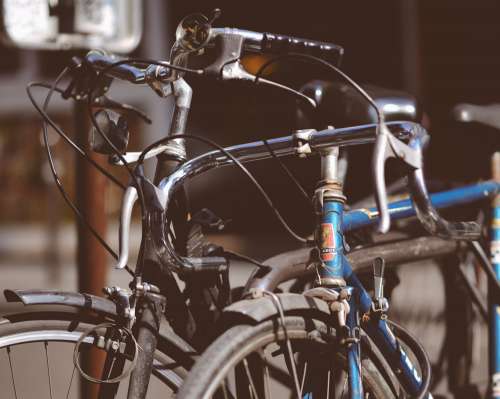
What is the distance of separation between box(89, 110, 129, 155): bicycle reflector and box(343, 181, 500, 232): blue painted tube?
0.72 meters

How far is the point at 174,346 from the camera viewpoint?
1910 mm

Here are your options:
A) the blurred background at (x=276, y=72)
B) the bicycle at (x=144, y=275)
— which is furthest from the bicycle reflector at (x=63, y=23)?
the blurred background at (x=276, y=72)

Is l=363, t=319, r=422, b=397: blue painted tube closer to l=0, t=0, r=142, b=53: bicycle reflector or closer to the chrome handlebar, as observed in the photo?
the chrome handlebar

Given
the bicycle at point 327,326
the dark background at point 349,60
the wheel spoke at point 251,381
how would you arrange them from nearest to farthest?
the bicycle at point 327,326 → the wheel spoke at point 251,381 → the dark background at point 349,60

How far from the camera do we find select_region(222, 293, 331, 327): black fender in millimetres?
1688

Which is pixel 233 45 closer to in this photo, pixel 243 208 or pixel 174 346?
pixel 174 346

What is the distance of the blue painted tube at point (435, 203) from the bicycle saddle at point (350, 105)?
0.28 meters

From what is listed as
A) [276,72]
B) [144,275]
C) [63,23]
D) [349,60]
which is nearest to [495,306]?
[144,275]

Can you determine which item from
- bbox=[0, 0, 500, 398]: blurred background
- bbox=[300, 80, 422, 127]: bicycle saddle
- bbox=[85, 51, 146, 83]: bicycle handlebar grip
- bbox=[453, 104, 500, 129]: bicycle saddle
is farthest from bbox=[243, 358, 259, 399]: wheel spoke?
bbox=[0, 0, 500, 398]: blurred background

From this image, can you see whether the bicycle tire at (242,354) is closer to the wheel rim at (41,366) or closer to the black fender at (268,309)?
the black fender at (268,309)

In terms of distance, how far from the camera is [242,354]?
1.66 metres

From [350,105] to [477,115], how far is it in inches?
20.4

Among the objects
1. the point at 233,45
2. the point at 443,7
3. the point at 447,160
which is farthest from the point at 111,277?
the point at 233,45

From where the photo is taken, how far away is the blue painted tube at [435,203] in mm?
2318
